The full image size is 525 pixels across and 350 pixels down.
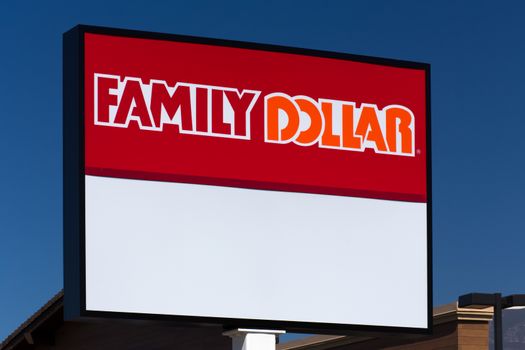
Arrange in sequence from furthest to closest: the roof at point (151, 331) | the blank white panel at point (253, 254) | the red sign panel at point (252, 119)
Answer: the roof at point (151, 331)
the red sign panel at point (252, 119)
the blank white panel at point (253, 254)

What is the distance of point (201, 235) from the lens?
1748 cm

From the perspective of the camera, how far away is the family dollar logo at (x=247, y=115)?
17.2 m

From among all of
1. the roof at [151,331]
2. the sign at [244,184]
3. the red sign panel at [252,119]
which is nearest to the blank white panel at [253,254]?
the sign at [244,184]

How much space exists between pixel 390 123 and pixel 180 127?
10.4 feet

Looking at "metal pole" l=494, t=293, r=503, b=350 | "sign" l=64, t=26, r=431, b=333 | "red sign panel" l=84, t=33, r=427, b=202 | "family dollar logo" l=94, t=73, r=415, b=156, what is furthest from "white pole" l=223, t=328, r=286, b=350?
"metal pole" l=494, t=293, r=503, b=350

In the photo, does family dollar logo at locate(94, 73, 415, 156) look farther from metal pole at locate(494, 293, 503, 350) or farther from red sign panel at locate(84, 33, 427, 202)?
metal pole at locate(494, 293, 503, 350)

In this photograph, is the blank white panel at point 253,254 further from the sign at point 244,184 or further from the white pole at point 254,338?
the white pole at point 254,338

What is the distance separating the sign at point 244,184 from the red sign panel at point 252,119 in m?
0.02

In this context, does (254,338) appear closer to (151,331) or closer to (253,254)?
(253,254)

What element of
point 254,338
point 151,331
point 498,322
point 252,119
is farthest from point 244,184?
point 151,331

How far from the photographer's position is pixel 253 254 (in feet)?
58.4

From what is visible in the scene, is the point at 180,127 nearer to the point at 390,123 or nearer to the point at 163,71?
the point at 163,71

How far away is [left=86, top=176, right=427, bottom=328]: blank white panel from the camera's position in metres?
17.0

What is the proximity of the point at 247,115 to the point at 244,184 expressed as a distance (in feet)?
3.04
